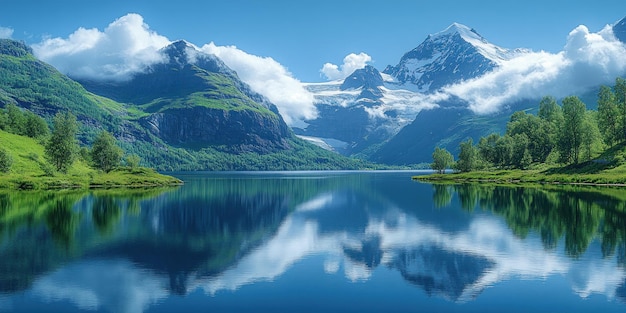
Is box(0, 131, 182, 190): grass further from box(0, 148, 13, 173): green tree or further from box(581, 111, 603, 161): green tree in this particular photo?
box(581, 111, 603, 161): green tree

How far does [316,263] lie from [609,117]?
499 ft

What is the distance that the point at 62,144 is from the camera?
158m

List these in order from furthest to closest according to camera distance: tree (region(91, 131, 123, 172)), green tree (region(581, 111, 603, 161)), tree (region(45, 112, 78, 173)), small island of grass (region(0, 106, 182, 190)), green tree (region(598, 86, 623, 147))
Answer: tree (region(91, 131, 123, 172)) < tree (region(45, 112, 78, 173)) < green tree (region(598, 86, 623, 147)) < green tree (region(581, 111, 603, 161)) < small island of grass (region(0, 106, 182, 190))

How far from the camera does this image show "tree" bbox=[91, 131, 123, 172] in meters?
188

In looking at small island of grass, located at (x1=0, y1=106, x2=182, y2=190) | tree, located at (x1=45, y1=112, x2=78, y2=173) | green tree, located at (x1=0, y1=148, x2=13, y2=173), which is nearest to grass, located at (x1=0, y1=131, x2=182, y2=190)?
small island of grass, located at (x1=0, y1=106, x2=182, y2=190)

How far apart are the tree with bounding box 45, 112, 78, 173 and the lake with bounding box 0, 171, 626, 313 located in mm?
90213

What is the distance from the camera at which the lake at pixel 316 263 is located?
30.5 meters

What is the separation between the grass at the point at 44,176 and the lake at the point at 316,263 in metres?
67.5

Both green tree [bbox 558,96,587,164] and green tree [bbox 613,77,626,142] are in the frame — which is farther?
green tree [bbox 613,77,626,142]

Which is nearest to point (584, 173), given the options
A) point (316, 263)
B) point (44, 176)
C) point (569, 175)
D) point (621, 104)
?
point (569, 175)

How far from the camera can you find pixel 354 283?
35438 millimetres

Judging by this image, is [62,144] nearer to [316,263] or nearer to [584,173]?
[316,263]

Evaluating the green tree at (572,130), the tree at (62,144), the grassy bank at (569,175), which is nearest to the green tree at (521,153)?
the grassy bank at (569,175)

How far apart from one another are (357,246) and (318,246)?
4.05 m
